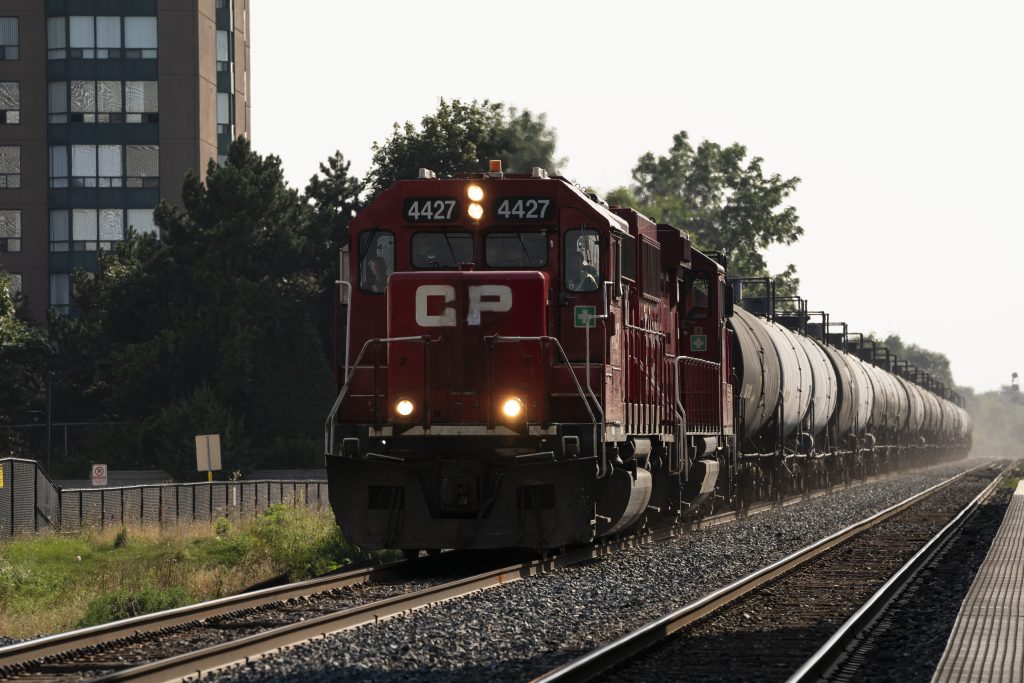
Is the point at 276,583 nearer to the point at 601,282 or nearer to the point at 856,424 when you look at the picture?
the point at 601,282

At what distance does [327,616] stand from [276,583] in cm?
470

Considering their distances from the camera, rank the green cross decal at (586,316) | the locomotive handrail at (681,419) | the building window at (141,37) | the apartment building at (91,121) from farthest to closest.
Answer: the building window at (141,37) → the apartment building at (91,121) → the locomotive handrail at (681,419) → the green cross decal at (586,316)

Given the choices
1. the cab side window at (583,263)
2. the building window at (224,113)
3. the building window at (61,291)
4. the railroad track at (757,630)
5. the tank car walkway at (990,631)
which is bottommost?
the railroad track at (757,630)

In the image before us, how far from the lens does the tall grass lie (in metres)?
19.1

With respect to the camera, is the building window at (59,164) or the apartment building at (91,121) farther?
the building window at (59,164)

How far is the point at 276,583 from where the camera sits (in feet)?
54.2

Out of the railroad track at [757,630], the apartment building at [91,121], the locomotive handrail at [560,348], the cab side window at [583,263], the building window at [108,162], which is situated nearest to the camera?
the railroad track at [757,630]

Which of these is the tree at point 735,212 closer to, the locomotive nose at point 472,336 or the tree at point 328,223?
the tree at point 328,223

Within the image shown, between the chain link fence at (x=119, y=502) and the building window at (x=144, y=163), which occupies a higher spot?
the building window at (x=144, y=163)

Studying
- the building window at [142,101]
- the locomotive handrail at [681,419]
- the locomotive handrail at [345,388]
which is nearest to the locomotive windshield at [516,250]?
the locomotive handrail at [345,388]

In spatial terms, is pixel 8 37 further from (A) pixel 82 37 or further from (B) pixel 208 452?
(B) pixel 208 452

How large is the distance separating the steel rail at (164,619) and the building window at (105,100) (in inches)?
2561

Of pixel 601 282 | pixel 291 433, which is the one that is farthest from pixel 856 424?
pixel 601 282

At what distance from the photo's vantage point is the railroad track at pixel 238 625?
33.4ft
